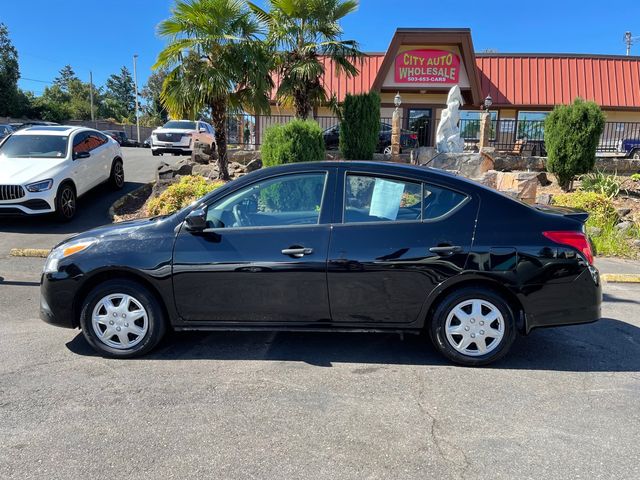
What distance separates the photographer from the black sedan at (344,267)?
3828 mm

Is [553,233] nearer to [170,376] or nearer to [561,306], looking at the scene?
[561,306]

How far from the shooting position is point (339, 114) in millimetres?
12922

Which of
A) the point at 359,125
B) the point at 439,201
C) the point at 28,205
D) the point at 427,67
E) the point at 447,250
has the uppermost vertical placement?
the point at 427,67

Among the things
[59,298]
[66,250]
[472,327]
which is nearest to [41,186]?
[66,250]

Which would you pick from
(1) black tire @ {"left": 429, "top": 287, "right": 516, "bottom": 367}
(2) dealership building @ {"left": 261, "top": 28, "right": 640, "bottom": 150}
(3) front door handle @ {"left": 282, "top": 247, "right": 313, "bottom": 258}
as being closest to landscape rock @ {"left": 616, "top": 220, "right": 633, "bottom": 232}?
(1) black tire @ {"left": 429, "top": 287, "right": 516, "bottom": 367}

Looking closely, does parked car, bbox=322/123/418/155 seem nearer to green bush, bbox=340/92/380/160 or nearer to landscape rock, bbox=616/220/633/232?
green bush, bbox=340/92/380/160

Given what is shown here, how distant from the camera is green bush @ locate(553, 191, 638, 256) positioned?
835cm

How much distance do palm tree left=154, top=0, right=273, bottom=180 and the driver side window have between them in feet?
23.1

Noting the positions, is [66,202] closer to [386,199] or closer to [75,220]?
[75,220]

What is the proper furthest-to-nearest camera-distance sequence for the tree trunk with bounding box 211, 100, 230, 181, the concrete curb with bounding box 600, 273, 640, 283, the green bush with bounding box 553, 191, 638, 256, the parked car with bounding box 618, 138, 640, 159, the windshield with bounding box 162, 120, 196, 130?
the windshield with bounding box 162, 120, 196, 130 < the parked car with bounding box 618, 138, 640, 159 < the tree trunk with bounding box 211, 100, 230, 181 < the green bush with bounding box 553, 191, 638, 256 < the concrete curb with bounding box 600, 273, 640, 283

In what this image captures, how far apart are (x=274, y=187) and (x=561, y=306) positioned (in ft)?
8.21

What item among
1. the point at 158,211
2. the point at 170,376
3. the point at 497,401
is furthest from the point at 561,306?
the point at 158,211

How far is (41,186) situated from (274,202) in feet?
22.7

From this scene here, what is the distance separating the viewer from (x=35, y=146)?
403 inches
